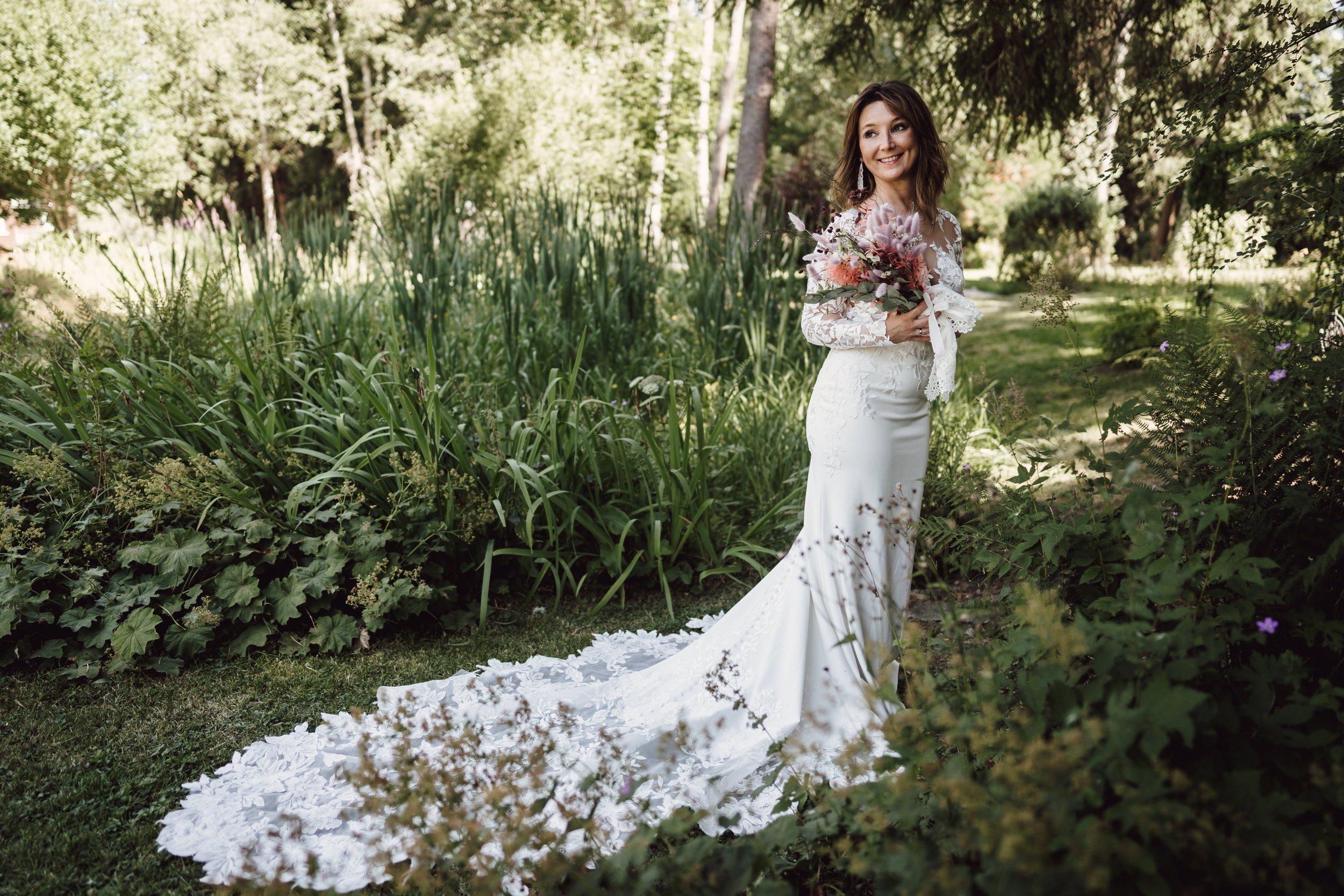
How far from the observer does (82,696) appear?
308 cm

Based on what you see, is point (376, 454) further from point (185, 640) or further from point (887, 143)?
point (887, 143)

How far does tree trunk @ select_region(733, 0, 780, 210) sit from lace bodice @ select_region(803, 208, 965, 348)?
526 centimetres

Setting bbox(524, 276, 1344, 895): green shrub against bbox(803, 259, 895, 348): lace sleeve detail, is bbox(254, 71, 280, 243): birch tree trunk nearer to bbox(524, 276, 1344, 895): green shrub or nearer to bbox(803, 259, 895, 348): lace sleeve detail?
bbox(803, 259, 895, 348): lace sleeve detail

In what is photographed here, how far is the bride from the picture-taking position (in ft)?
8.31

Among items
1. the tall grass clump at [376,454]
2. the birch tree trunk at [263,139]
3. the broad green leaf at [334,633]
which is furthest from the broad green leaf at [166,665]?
the birch tree trunk at [263,139]

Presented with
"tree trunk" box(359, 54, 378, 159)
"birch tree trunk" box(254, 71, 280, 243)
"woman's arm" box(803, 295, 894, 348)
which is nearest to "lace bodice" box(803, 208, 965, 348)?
"woman's arm" box(803, 295, 894, 348)

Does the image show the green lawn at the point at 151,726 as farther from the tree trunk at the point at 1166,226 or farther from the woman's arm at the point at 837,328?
the tree trunk at the point at 1166,226

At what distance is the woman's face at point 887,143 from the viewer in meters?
2.80

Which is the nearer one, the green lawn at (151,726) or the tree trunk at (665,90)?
the green lawn at (151,726)

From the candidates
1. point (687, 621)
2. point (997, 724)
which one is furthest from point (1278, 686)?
point (687, 621)

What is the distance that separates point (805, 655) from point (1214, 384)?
142cm

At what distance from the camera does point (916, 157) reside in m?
2.86

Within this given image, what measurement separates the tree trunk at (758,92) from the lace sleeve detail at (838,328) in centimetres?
539

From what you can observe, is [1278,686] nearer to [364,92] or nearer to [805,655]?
[805,655]
